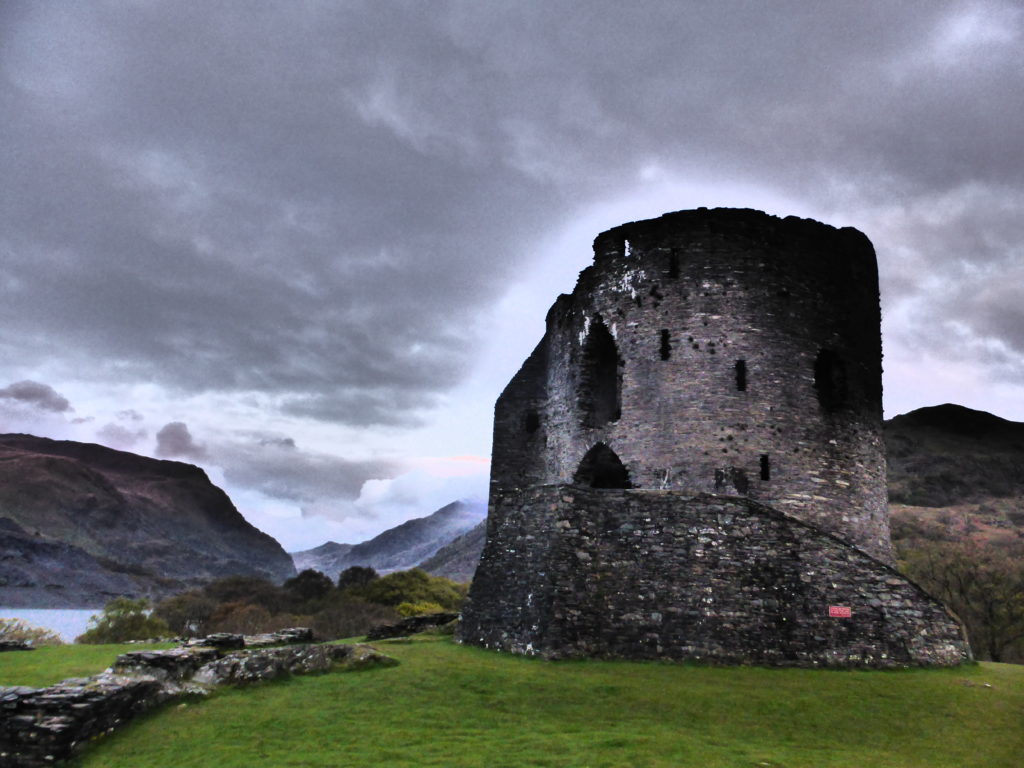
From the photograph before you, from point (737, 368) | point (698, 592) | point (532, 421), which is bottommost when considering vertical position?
point (698, 592)

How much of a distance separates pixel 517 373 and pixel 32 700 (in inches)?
794

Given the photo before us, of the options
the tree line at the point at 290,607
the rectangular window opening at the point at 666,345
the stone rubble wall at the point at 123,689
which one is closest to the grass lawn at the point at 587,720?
the stone rubble wall at the point at 123,689

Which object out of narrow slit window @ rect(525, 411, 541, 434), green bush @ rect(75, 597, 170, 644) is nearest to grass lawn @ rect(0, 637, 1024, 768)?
narrow slit window @ rect(525, 411, 541, 434)

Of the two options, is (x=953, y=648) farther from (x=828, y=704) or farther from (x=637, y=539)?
(x=637, y=539)

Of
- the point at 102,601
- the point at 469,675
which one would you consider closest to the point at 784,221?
the point at 469,675

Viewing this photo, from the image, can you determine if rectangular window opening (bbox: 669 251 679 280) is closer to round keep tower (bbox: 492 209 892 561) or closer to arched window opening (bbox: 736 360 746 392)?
round keep tower (bbox: 492 209 892 561)

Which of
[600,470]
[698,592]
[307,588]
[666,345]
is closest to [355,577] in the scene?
[307,588]

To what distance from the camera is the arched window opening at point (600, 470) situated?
22766 millimetres

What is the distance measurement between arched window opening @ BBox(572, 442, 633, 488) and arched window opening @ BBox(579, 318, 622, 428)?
0.85 meters

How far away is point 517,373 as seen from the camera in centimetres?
2869

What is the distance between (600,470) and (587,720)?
13.6 metres

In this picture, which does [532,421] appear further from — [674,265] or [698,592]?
[698,592]

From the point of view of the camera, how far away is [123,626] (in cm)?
3150

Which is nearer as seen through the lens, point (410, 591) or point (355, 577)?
point (410, 591)
